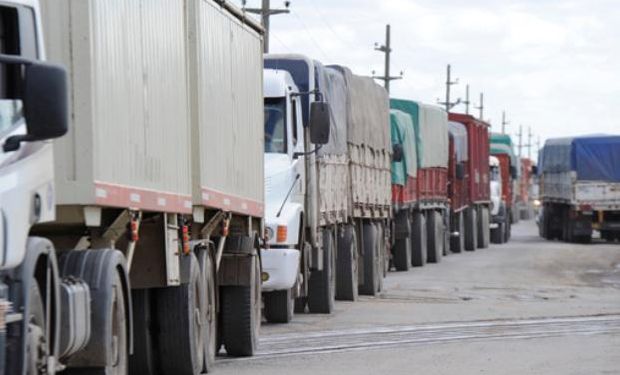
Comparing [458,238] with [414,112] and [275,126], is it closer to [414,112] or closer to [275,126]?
[414,112]

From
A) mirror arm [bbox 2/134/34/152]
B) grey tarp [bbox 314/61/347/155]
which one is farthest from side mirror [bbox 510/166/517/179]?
mirror arm [bbox 2/134/34/152]

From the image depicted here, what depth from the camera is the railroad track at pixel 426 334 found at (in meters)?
17.9

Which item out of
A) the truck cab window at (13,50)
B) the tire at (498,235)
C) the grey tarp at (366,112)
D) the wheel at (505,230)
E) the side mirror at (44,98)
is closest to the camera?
the side mirror at (44,98)

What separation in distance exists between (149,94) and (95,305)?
2072mm

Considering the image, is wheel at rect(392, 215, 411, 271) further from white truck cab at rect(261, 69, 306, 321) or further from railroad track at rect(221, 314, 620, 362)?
white truck cab at rect(261, 69, 306, 321)

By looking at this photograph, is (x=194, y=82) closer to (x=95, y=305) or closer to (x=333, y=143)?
(x=95, y=305)

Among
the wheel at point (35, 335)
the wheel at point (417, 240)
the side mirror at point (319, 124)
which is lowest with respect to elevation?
the wheel at point (35, 335)

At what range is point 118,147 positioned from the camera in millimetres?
11805

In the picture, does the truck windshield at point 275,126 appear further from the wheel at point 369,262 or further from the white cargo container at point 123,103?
the white cargo container at point 123,103

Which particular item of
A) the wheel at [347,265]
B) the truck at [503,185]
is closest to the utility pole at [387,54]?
the truck at [503,185]

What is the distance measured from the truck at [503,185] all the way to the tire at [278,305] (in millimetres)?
35989

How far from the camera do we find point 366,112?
28.3 meters

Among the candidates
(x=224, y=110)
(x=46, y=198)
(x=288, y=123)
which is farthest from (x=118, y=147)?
(x=288, y=123)

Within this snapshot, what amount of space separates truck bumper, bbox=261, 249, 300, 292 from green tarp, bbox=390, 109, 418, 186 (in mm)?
14524
